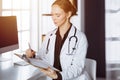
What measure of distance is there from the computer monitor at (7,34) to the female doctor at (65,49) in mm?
689

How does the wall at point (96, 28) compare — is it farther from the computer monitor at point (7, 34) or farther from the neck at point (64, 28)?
the neck at point (64, 28)

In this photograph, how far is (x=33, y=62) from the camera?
44.9 inches

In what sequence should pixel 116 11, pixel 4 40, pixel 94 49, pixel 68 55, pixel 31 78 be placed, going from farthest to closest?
pixel 94 49
pixel 116 11
pixel 4 40
pixel 31 78
pixel 68 55

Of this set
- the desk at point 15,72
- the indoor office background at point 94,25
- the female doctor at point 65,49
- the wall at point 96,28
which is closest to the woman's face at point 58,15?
the female doctor at point 65,49

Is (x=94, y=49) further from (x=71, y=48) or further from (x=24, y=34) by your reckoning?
(x=71, y=48)

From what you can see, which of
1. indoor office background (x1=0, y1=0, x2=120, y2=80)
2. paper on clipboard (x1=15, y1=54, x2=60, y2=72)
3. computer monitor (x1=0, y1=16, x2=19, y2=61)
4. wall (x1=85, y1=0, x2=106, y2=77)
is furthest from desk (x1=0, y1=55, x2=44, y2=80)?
wall (x1=85, y1=0, x2=106, y2=77)

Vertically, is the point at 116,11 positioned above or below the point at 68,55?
above

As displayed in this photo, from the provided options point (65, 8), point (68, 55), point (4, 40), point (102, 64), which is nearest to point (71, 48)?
point (68, 55)

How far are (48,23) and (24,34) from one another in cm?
28

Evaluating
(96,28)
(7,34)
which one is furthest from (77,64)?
(96,28)

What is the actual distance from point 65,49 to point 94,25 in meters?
2.29

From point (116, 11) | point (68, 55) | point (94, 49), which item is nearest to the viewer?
point (68, 55)

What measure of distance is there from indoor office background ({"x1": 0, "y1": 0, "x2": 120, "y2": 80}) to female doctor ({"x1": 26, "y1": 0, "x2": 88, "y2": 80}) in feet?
4.61

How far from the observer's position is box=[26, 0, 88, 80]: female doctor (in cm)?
111
